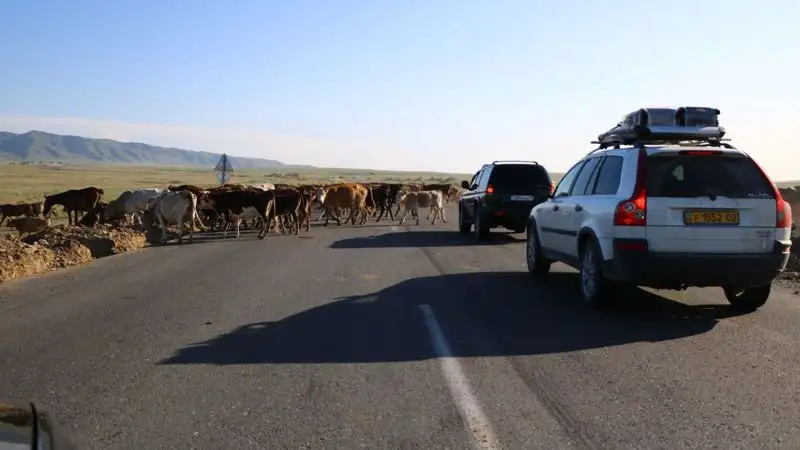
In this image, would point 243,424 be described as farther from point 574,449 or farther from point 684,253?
point 684,253

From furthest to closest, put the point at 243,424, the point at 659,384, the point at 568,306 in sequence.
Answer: the point at 568,306 → the point at 659,384 → the point at 243,424

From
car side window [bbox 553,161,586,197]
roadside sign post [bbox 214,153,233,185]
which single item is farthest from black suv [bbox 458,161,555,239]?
roadside sign post [bbox 214,153,233,185]

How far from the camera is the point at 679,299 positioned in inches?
413

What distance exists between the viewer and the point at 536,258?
12594 mm

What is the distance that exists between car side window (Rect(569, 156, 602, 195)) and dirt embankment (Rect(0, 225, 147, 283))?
950cm

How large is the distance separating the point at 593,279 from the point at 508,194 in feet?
32.9

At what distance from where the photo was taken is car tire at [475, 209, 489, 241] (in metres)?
19.8

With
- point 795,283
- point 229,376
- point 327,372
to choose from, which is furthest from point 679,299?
point 229,376

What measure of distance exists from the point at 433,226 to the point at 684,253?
1836 cm

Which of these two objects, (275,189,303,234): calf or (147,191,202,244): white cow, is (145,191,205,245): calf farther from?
(275,189,303,234): calf

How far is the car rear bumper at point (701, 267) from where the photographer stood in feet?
28.0

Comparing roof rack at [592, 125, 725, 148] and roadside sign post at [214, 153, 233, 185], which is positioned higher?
roof rack at [592, 125, 725, 148]

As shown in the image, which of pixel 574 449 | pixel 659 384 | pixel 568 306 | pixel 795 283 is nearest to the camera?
pixel 574 449

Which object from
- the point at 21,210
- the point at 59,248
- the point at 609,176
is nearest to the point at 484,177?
the point at 59,248
